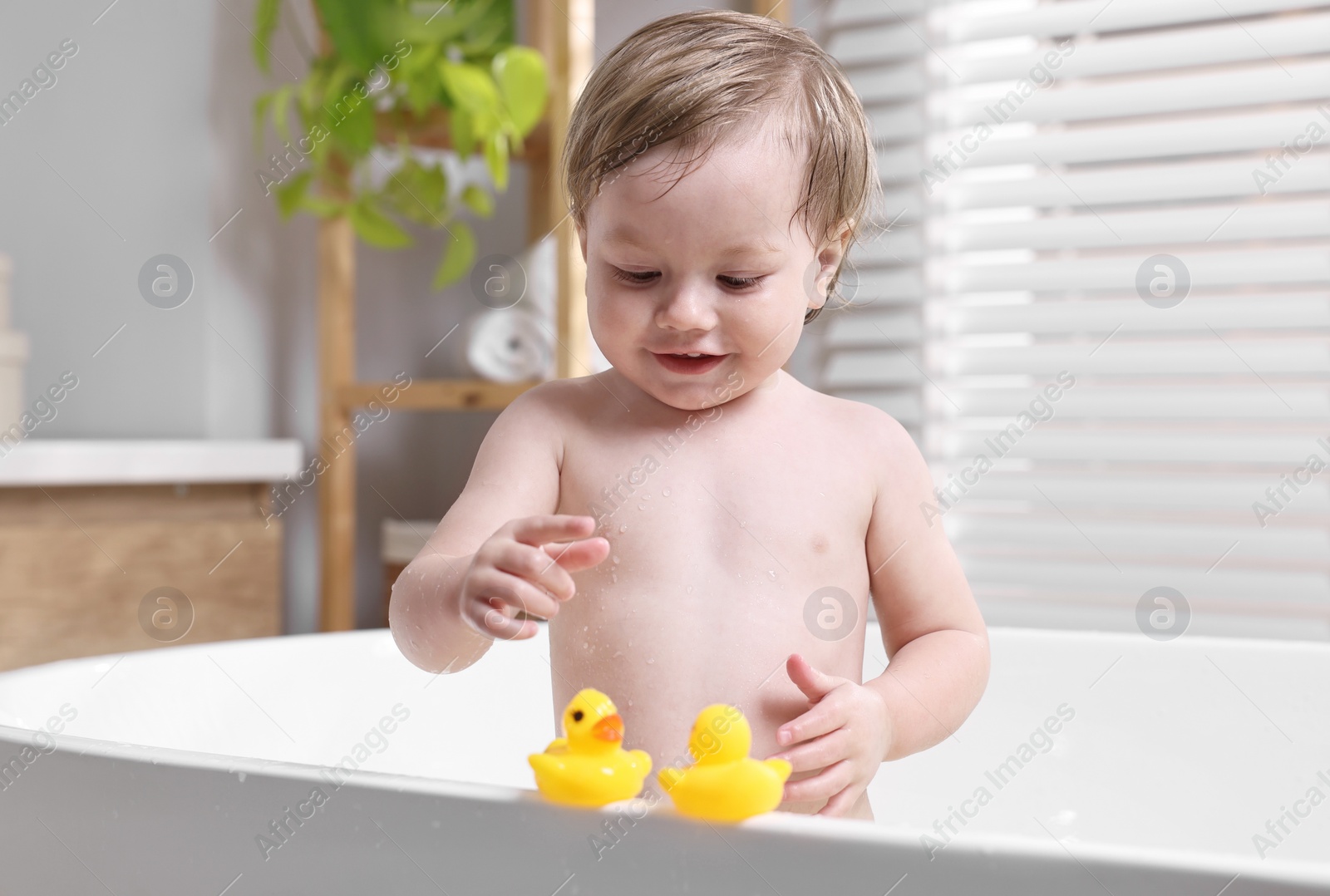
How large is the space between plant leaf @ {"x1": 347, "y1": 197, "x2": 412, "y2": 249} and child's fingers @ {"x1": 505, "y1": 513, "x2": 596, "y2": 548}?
4.54 feet

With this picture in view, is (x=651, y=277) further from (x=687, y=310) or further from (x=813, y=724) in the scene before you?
(x=813, y=724)

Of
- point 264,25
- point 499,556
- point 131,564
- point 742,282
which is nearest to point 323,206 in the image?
point 264,25

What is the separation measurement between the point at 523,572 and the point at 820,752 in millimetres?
168

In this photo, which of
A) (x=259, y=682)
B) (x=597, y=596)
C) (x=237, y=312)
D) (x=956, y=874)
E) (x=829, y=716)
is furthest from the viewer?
(x=237, y=312)

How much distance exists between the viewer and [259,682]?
3.21 feet

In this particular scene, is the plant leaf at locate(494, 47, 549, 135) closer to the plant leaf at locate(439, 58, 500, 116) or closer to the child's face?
the plant leaf at locate(439, 58, 500, 116)

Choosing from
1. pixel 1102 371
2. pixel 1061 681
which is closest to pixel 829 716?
pixel 1061 681

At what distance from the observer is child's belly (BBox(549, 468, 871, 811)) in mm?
687

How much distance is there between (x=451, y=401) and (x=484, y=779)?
0.78 metres

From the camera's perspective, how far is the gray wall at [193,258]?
1.85m

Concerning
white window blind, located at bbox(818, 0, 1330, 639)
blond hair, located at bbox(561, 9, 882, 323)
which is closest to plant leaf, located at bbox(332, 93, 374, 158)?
white window blind, located at bbox(818, 0, 1330, 639)

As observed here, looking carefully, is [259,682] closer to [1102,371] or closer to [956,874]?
[956,874]

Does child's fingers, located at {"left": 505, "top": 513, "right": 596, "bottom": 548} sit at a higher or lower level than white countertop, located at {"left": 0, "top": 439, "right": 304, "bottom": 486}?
higher

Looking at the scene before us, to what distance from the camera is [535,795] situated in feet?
1.49
